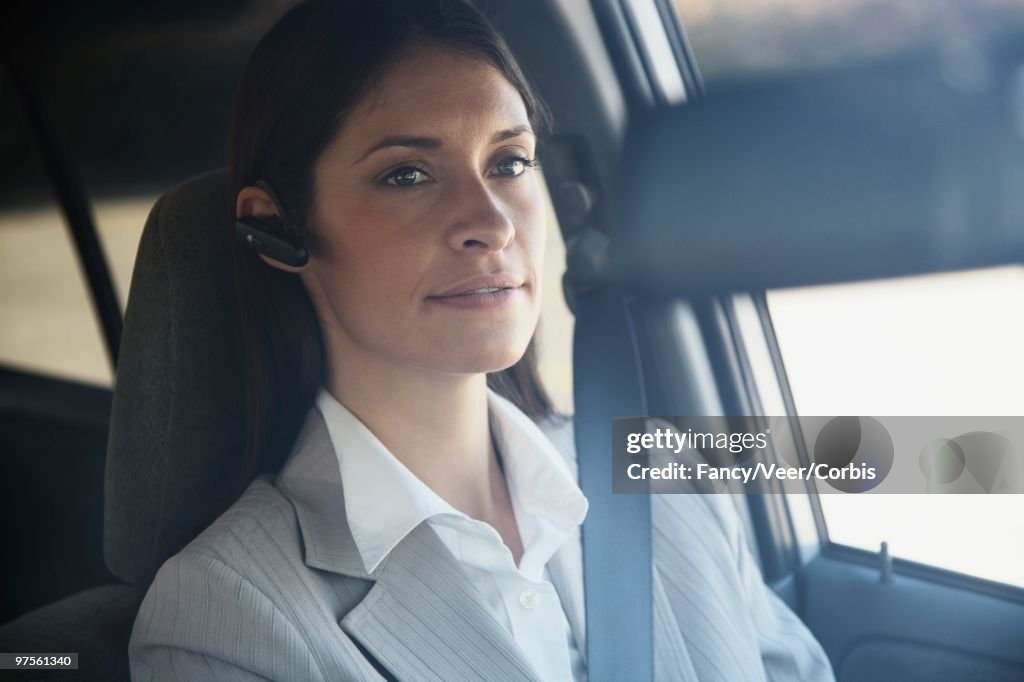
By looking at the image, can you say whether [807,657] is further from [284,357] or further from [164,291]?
[164,291]

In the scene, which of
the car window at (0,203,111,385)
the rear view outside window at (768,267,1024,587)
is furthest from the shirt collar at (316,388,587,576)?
the car window at (0,203,111,385)

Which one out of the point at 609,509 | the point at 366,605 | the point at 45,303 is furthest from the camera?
the point at 45,303

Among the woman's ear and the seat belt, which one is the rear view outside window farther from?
the woman's ear

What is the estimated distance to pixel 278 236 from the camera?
1.01 metres

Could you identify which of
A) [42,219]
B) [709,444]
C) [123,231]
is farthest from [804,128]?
[42,219]

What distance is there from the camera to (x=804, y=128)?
1032mm

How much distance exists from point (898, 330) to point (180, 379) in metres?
0.81

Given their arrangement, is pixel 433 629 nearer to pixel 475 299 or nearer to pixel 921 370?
pixel 475 299

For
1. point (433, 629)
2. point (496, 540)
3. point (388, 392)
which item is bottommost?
point (433, 629)

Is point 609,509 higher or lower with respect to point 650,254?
lower

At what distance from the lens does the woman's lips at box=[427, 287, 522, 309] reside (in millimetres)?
993

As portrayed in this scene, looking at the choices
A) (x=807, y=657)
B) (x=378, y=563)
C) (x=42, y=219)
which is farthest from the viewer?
(x=42, y=219)

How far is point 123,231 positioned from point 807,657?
3.34ft

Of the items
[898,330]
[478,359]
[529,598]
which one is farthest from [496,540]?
[898,330]
